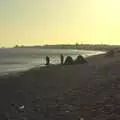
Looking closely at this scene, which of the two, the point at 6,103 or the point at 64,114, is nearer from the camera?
the point at 64,114

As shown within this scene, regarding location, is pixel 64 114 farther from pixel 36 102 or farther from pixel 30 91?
pixel 30 91

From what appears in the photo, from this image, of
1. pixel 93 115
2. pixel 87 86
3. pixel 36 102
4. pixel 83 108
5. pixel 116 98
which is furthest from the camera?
pixel 87 86

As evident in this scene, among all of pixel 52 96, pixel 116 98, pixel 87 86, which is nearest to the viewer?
→ pixel 116 98

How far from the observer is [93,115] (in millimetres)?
12531

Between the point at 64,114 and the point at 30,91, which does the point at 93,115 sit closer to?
the point at 64,114

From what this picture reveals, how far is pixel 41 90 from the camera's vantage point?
64.0 feet

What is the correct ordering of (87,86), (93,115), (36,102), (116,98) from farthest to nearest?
1. (87,86)
2. (36,102)
3. (116,98)
4. (93,115)

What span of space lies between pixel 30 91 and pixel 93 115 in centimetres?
743

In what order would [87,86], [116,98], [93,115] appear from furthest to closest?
[87,86], [116,98], [93,115]

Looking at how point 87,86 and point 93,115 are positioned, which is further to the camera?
point 87,86

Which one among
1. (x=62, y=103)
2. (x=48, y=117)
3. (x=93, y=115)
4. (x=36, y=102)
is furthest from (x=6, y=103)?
(x=93, y=115)

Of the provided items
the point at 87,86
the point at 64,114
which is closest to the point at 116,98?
the point at 64,114

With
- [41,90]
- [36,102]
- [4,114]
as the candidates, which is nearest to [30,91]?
[41,90]

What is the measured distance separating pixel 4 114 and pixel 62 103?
2.32 meters
